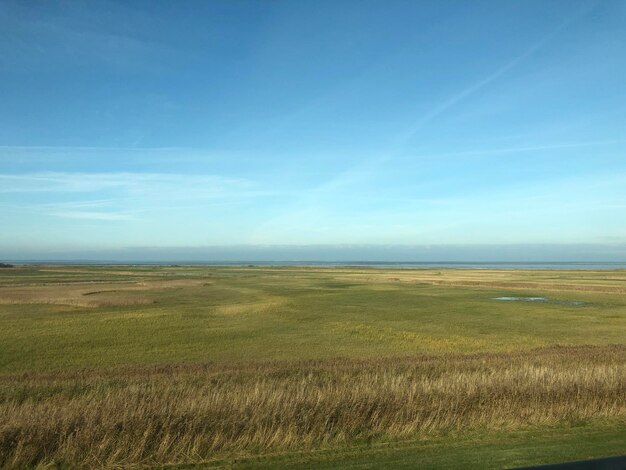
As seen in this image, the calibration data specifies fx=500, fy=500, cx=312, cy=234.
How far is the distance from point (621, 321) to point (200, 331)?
2551 centimetres

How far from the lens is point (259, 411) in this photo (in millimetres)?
9914

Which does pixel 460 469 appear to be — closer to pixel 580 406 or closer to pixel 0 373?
pixel 580 406

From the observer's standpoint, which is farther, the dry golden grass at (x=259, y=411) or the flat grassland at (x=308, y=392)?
the dry golden grass at (x=259, y=411)

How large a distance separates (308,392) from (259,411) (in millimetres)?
2009

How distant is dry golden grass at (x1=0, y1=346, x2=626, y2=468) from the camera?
27.8 ft

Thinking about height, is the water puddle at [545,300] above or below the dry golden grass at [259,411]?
below

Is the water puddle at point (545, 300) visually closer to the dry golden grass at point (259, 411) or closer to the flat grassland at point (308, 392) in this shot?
the flat grassland at point (308, 392)

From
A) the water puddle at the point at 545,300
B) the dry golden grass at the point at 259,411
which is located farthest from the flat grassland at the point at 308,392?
the water puddle at the point at 545,300

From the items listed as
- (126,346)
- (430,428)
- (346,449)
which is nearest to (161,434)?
(346,449)

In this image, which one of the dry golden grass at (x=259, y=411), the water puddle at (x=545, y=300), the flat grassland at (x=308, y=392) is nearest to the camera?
the flat grassland at (x=308, y=392)

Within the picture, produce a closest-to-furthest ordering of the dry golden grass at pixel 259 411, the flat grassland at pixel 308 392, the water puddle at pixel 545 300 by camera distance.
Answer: the flat grassland at pixel 308 392 → the dry golden grass at pixel 259 411 → the water puddle at pixel 545 300

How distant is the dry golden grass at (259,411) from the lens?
846 centimetres

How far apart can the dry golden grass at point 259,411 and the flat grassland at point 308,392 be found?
0.12 feet

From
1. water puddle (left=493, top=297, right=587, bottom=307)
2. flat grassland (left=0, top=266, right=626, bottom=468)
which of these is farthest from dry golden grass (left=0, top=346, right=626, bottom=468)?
water puddle (left=493, top=297, right=587, bottom=307)
